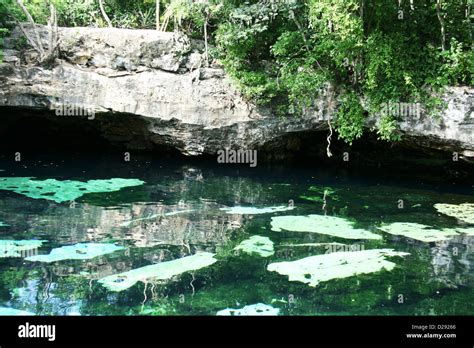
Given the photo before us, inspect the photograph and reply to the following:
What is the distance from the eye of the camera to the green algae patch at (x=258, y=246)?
8.36 m

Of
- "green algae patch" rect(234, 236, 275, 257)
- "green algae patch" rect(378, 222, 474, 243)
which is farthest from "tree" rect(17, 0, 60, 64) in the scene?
"green algae patch" rect(378, 222, 474, 243)

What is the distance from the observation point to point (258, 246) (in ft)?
28.4

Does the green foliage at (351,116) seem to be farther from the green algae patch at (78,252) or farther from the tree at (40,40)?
the tree at (40,40)

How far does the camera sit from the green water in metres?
6.47

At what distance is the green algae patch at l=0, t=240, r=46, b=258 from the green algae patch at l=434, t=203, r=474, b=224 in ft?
25.8

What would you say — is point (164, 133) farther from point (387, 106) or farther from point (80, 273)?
point (80, 273)

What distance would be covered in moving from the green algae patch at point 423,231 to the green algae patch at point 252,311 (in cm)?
391

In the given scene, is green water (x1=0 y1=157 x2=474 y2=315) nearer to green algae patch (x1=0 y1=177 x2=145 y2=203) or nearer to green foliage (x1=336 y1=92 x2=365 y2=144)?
green algae patch (x1=0 y1=177 x2=145 y2=203)

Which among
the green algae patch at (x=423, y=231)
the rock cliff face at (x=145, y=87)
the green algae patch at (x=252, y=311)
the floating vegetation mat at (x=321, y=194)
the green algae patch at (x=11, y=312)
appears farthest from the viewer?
the rock cliff face at (x=145, y=87)

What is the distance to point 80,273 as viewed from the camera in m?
7.25

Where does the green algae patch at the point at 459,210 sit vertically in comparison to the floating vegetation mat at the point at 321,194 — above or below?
below

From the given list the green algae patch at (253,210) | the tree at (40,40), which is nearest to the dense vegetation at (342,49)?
the tree at (40,40)

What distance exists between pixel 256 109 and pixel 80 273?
8.00 metres

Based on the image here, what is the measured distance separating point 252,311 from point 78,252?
3.30 metres
